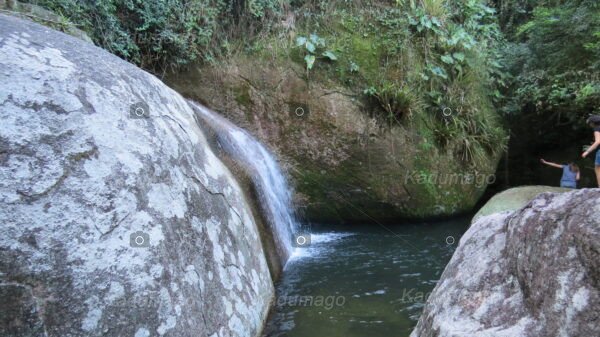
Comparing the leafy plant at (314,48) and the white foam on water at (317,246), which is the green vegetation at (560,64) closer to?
the leafy plant at (314,48)

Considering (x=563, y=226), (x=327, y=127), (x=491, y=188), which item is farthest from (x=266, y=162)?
(x=491, y=188)

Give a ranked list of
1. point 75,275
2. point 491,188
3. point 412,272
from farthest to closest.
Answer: point 491,188
point 412,272
point 75,275

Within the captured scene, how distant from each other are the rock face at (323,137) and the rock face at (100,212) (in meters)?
3.71

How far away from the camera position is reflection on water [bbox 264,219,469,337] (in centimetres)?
351

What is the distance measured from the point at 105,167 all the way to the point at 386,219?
18.7 feet

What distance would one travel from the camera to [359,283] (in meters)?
4.56

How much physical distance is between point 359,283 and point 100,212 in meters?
2.91

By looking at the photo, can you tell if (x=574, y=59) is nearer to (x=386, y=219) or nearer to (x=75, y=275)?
(x=386, y=219)

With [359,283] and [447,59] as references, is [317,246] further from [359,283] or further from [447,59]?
[447,59]

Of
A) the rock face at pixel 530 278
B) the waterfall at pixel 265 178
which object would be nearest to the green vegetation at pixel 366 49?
the waterfall at pixel 265 178

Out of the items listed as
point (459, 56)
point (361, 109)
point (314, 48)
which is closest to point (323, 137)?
point (361, 109)

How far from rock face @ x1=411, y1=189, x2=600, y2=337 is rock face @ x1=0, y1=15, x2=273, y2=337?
134 centimetres

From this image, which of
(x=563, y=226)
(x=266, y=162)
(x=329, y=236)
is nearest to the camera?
(x=563, y=226)

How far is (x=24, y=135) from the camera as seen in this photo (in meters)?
2.28
